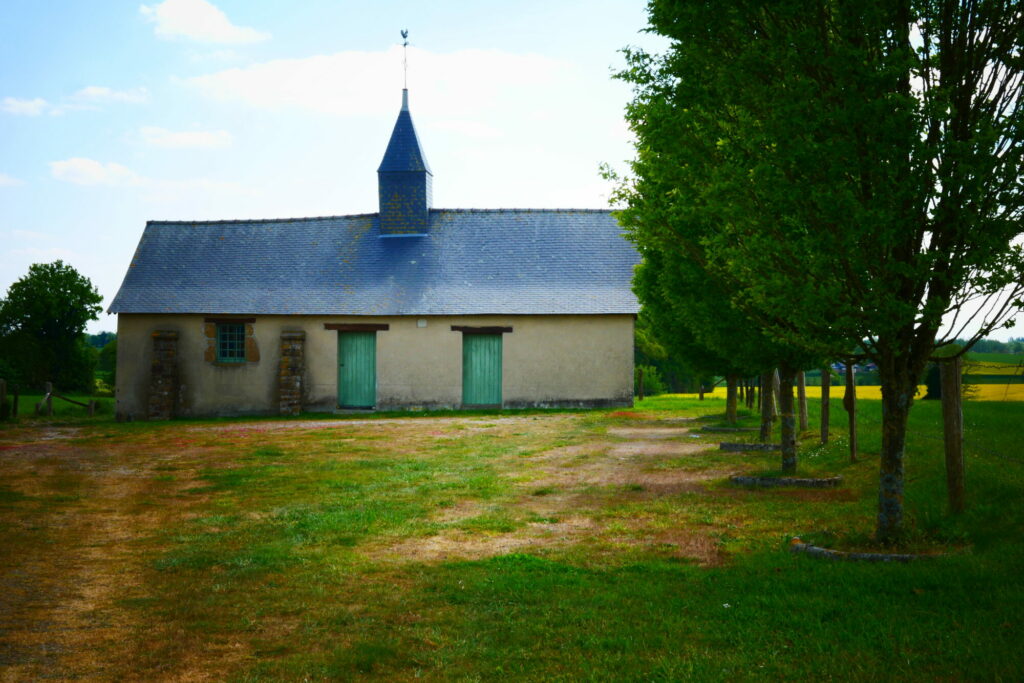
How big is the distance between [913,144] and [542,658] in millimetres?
4991

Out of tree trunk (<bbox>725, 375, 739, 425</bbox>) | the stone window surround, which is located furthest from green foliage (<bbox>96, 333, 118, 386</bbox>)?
tree trunk (<bbox>725, 375, 739, 425</bbox>)

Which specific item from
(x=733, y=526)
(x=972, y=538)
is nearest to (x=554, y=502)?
(x=733, y=526)

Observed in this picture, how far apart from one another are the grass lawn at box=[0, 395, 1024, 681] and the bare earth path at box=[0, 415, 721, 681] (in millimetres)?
43

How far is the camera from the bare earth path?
5.36m

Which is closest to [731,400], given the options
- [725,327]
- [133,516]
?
[725,327]

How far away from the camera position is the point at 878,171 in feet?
22.3

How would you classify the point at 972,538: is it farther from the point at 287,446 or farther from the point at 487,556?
the point at 287,446

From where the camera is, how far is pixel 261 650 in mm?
5137

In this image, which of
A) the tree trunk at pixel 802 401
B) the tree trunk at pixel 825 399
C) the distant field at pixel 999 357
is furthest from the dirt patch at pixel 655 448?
the distant field at pixel 999 357

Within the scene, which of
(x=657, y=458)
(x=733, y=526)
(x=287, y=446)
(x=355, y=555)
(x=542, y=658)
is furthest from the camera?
(x=287, y=446)

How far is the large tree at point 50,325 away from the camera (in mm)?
42781

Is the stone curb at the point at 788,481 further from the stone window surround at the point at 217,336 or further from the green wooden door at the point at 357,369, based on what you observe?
the stone window surround at the point at 217,336

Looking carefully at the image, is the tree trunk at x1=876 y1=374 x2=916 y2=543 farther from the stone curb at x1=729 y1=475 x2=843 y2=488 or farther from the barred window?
the barred window

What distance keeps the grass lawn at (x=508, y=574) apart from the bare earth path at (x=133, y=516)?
0.04 meters
